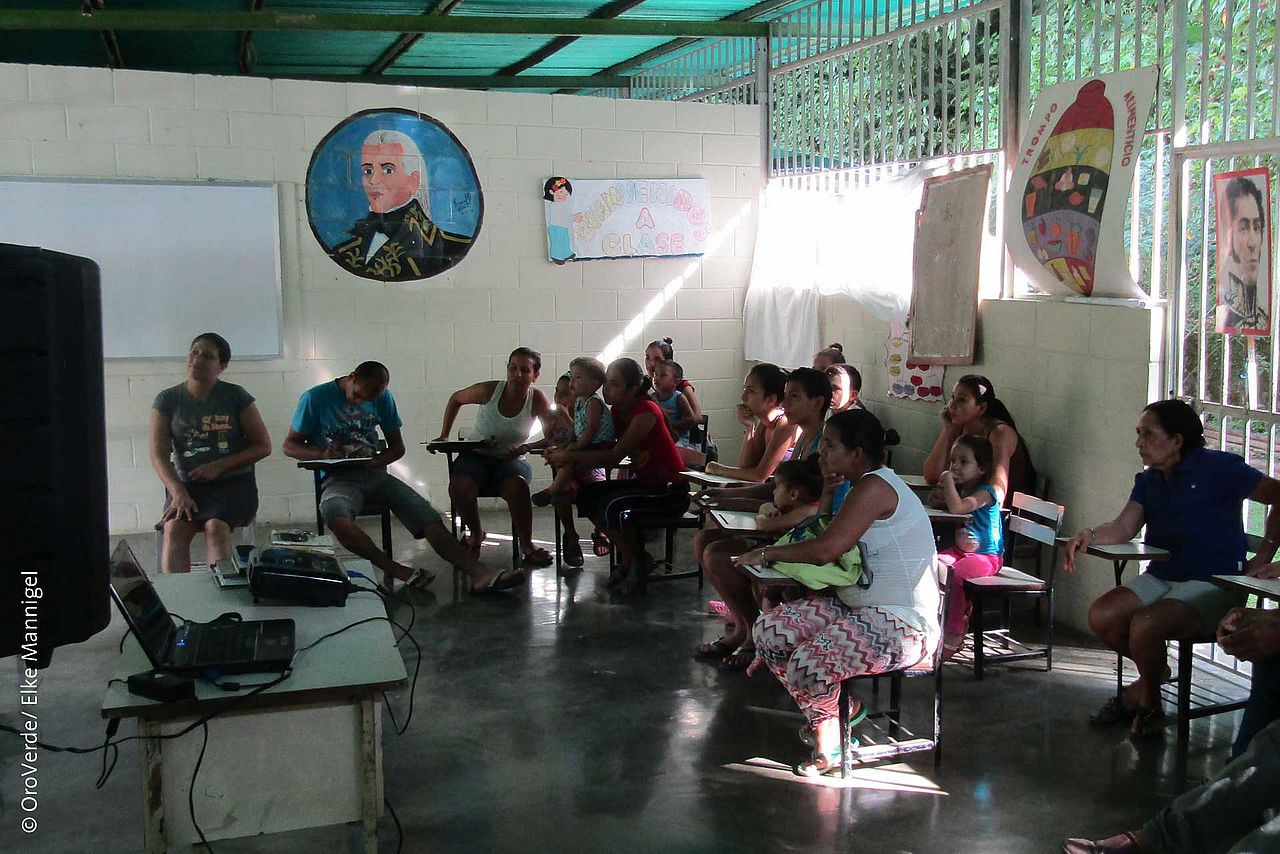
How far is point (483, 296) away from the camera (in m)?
7.82

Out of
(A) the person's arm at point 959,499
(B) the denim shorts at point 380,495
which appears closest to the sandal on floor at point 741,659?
(A) the person's arm at point 959,499

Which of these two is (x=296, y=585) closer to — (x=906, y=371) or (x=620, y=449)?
(x=620, y=449)

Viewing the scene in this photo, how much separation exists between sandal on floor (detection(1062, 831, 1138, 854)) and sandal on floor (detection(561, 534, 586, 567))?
349cm

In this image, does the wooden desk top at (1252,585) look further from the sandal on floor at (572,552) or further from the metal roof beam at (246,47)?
the metal roof beam at (246,47)

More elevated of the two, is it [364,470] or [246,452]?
[246,452]

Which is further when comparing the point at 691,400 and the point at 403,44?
the point at 403,44

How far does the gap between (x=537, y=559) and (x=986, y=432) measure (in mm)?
2504

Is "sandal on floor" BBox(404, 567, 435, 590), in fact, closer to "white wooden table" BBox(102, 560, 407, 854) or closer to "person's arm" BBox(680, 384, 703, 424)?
"person's arm" BBox(680, 384, 703, 424)

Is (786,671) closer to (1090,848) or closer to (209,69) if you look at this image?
(1090,848)

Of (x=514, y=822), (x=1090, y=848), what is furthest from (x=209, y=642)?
(x=1090, y=848)

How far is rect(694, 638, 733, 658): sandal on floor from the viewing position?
15.7 ft

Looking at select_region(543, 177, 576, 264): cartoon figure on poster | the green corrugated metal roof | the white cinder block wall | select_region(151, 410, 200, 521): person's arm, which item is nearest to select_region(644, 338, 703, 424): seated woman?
the white cinder block wall

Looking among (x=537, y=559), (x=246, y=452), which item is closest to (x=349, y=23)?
(x=246, y=452)

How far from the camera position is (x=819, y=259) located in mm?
7488
